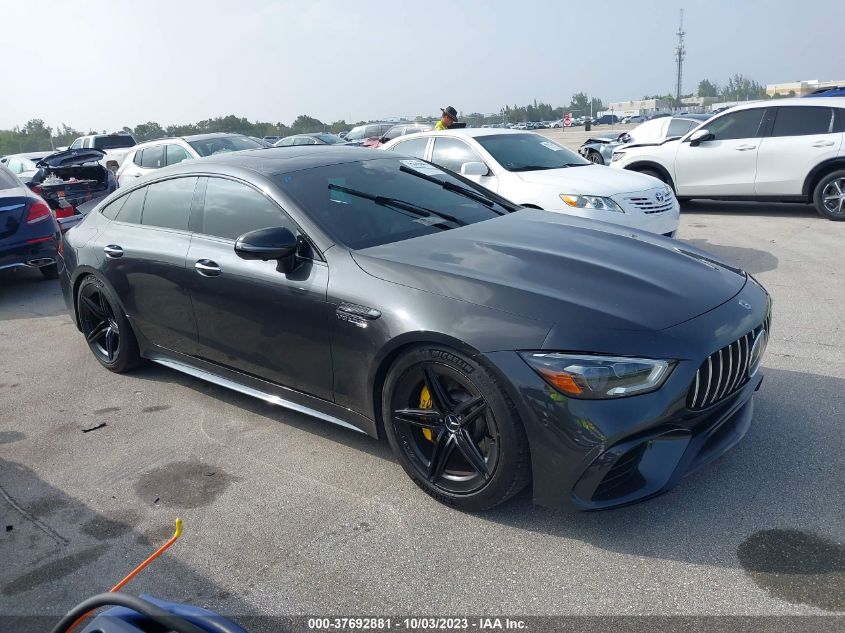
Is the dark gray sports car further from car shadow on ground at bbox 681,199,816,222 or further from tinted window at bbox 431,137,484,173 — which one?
car shadow on ground at bbox 681,199,816,222

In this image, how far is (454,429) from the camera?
319 cm

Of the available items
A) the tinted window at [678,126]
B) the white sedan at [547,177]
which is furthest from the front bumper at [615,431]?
the tinted window at [678,126]

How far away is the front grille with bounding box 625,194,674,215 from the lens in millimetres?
7367

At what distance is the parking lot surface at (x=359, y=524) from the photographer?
8.93ft

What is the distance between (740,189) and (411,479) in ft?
29.2

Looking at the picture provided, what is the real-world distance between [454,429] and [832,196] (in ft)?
28.9

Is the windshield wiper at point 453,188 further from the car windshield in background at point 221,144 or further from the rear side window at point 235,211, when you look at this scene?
the car windshield in background at point 221,144

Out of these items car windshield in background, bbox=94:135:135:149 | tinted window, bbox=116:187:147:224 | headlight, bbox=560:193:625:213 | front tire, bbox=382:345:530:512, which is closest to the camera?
front tire, bbox=382:345:530:512

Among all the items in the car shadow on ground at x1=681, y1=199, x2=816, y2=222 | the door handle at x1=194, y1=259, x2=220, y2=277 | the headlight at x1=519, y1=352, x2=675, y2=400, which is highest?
the door handle at x1=194, y1=259, x2=220, y2=277

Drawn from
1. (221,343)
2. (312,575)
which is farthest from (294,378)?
(312,575)

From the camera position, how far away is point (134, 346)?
16.7 feet

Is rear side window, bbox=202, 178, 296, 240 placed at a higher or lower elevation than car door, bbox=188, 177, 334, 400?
higher

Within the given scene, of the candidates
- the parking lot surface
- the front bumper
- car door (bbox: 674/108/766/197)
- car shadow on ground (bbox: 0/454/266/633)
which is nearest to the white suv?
car door (bbox: 674/108/766/197)

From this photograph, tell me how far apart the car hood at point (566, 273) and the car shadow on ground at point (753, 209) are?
7651 millimetres
